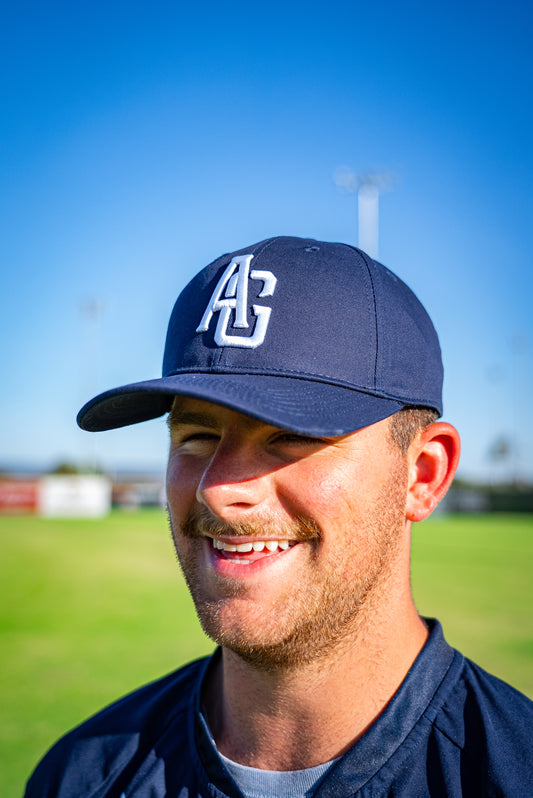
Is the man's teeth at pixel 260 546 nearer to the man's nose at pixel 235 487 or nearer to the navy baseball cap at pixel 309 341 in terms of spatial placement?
the man's nose at pixel 235 487

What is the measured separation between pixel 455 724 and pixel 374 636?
0.79 feet

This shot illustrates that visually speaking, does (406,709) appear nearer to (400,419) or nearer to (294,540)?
(294,540)

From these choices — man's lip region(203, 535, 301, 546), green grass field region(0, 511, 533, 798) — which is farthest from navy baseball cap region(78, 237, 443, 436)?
green grass field region(0, 511, 533, 798)

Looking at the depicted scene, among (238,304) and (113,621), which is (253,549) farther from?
Result: (113,621)

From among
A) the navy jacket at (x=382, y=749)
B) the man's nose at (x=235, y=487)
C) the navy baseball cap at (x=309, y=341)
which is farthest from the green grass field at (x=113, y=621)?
the navy baseball cap at (x=309, y=341)

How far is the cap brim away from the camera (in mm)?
1358

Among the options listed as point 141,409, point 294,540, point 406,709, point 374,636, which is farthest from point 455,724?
point 141,409

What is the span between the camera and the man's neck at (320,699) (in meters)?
1.48

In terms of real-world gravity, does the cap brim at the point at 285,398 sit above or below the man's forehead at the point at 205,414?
above

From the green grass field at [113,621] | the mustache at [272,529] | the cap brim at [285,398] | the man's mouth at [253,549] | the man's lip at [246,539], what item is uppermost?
the cap brim at [285,398]

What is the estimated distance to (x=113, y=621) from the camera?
27.7 ft

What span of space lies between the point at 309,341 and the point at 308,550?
460 millimetres

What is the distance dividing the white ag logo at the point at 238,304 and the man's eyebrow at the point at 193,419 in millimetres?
176

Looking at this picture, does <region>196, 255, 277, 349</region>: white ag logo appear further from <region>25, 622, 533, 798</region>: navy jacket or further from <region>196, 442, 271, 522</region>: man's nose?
<region>25, 622, 533, 798</region>: navy jacket
